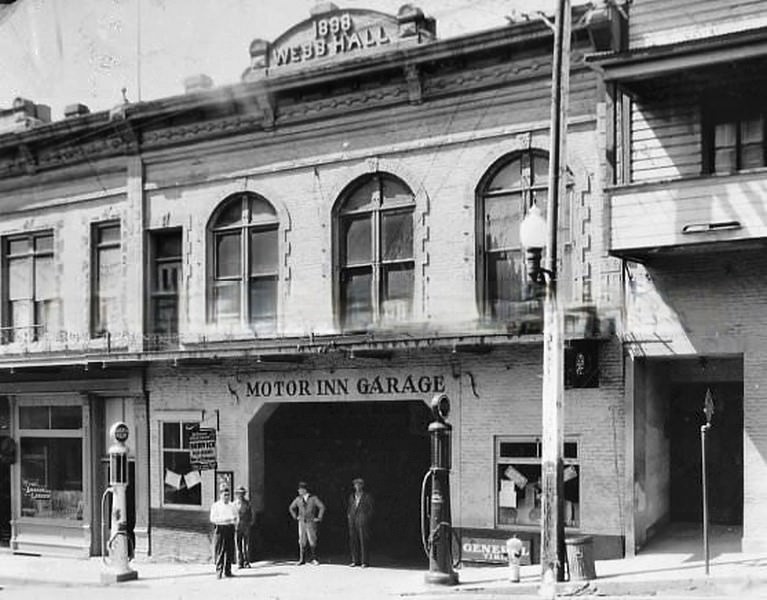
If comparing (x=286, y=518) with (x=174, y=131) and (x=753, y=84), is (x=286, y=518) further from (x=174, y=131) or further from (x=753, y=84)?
(x=753, y=84)

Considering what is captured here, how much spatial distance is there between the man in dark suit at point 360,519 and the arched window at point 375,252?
3.21 m

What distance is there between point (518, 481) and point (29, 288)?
526 inches

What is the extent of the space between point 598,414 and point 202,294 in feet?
29.9

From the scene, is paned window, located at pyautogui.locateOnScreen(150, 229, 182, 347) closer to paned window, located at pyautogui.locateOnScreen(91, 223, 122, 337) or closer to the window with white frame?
paned window, located at pyautogui.locateOnScreen(91, 223, 122, 337)

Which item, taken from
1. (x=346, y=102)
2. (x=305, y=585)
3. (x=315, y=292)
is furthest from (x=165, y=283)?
(x=305, y=585)

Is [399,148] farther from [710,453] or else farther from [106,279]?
[106,279]

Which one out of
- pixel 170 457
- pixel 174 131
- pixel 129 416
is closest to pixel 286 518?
pixel 170 457

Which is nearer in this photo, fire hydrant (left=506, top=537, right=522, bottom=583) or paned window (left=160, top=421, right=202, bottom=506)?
fire hydrant (left=506, top=537, right=522, bottom=583)

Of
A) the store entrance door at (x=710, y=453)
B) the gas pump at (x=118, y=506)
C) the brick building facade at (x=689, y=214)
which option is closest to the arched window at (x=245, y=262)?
the gas pump at (x=118, y=506)

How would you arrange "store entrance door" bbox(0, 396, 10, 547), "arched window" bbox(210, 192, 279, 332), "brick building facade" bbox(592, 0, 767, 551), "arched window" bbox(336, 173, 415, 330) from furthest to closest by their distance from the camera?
"store entrance door" bbox(0, 396, 10, 547), "arched window" bbox(210, 192, 279, 332), "arched window" bbox(336, 173, 415, 330), "brick building facade" bbox(592, 0, 767, 551)

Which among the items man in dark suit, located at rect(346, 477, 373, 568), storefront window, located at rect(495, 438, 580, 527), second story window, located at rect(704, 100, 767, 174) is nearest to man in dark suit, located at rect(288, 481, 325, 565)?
man in dark suit, located at rect(346, 477, 373, 568)

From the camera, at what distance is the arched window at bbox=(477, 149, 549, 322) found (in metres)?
18.4

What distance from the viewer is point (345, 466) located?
22.5m

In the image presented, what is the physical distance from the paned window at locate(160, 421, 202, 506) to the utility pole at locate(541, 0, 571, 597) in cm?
965
